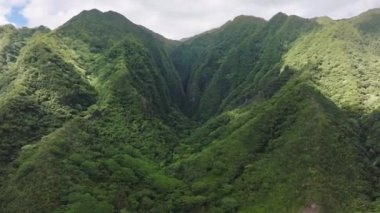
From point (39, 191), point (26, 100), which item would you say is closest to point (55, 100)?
point (26, 100)

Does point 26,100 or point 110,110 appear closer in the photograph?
point 26,100

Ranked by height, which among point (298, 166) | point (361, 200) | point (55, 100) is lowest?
point (361, 200)

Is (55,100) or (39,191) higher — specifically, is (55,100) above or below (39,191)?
above

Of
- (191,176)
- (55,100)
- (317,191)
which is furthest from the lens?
(55,100)

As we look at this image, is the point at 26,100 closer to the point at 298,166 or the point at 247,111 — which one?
the point at 247,111

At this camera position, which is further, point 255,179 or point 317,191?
point 255,179

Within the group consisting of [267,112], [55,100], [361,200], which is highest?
[55,100]

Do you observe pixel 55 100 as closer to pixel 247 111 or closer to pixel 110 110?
pixel 110 110

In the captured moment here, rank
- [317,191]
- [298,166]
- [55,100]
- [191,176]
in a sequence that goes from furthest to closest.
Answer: [55,100] → [191,176] → [298,166] → [317,191]

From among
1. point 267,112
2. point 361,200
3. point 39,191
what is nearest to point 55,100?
point 39,191
